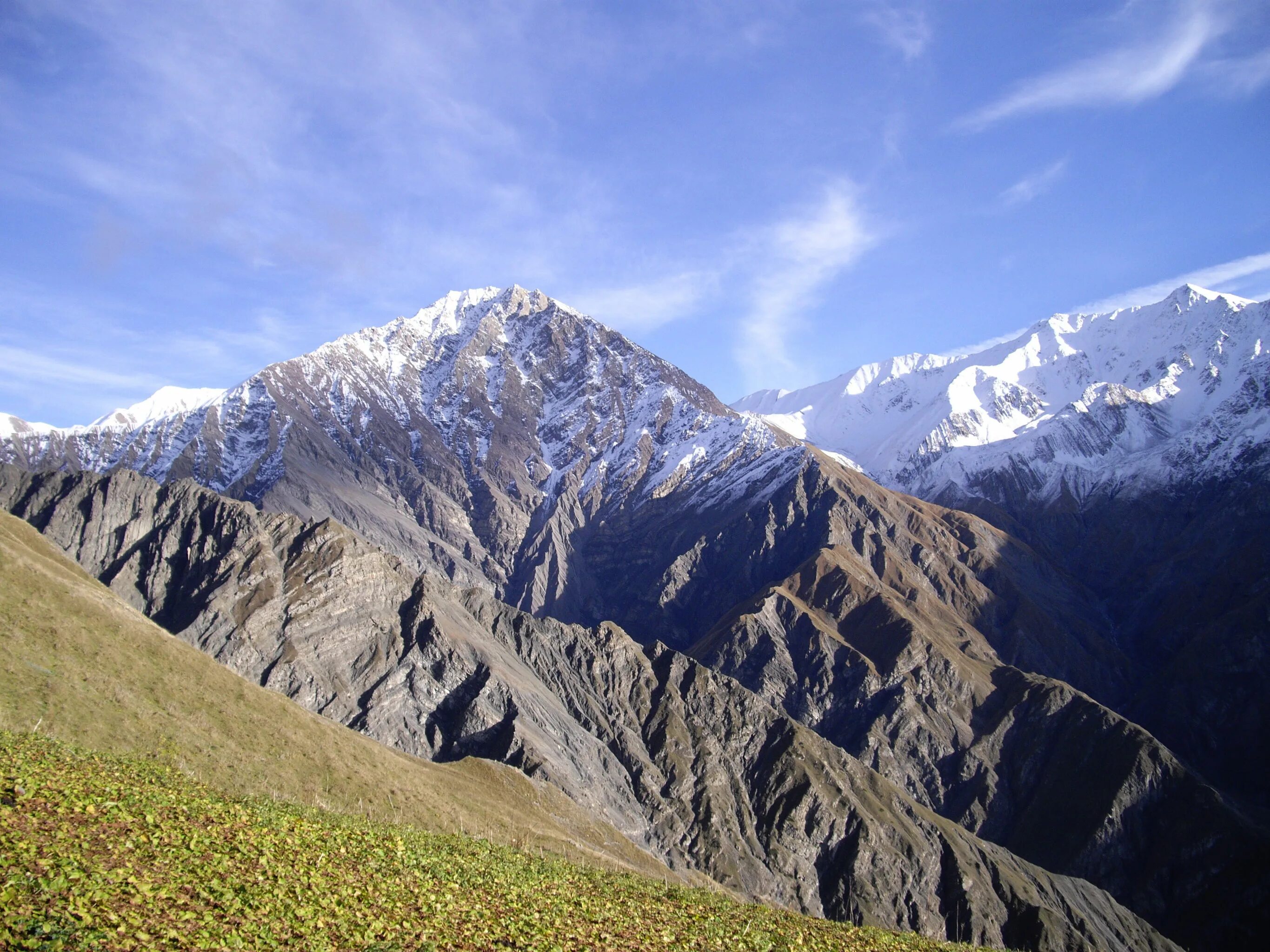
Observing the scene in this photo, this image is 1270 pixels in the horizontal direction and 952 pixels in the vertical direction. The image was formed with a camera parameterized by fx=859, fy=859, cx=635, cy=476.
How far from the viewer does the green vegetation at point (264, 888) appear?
2027 cm

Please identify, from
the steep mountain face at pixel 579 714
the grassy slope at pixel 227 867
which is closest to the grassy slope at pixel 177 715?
the grassy slope at pixel 227 867

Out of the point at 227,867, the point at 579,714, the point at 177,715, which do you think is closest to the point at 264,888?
the point at 227,867

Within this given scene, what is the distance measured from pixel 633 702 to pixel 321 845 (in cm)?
14974

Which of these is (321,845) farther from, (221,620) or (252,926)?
(221,620)

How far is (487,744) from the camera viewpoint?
141m

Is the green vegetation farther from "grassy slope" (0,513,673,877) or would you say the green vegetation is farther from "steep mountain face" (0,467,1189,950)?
"steep mountain face" (0,467,1189,950)

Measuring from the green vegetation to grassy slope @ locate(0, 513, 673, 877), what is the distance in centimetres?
2445

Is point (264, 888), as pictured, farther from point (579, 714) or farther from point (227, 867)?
point (579, 714)

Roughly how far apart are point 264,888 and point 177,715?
46.5 meters

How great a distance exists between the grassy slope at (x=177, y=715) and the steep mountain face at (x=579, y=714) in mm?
59197

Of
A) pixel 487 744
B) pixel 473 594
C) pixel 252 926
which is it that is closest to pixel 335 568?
pixel 473 594

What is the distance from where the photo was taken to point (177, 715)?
63.2m

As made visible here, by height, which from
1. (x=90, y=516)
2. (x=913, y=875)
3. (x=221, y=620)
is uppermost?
(x=90, y=516)

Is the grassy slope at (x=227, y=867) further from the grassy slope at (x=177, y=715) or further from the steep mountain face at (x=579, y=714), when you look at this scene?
the steep mountain face at (x=579, y=714)
